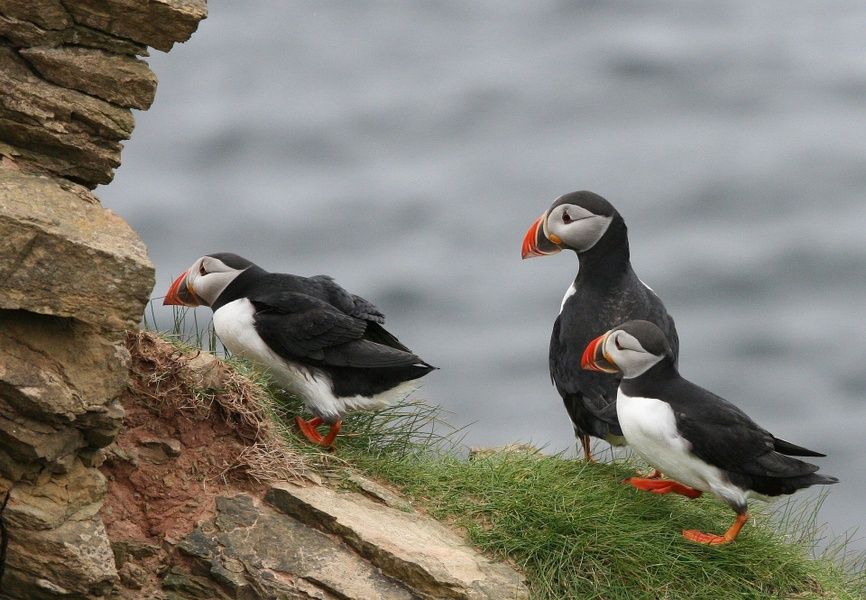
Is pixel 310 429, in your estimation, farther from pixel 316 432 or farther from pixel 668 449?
pixel 668 449

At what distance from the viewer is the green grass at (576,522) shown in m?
5.26

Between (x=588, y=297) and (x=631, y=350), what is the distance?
94cm

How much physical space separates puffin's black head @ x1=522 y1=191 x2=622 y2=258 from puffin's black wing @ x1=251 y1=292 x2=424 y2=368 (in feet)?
4.16

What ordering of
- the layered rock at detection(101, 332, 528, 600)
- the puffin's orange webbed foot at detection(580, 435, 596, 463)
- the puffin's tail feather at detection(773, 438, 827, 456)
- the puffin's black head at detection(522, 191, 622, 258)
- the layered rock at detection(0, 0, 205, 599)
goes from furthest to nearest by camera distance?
the puffin's black head at detection(522, 191, 622, 258) < the puffin's orange webbed foot at detection(580, 435, 596, 463) < the puffin's tail feather at detection(773, 438, 827, 456) < the layered rock at detection(101, 332, 528, 600) < the layered rock at detection(0, 0, 205, 599)

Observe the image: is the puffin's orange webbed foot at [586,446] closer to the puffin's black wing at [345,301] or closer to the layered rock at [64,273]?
the puffin's black wing at [345,301]

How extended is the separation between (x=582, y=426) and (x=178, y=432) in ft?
7.13

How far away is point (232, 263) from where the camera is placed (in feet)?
20.3

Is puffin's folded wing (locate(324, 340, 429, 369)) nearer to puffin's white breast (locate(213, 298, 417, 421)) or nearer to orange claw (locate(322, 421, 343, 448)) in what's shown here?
puffin's white breast (locate(213, 298, 417, 421))

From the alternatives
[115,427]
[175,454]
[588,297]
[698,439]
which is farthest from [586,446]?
[115,427]

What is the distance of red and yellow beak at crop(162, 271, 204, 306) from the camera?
6.22 meters

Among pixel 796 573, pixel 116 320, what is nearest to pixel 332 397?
pixel 116 320

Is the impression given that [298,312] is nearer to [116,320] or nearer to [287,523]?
[287,523]

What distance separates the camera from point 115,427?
14.1 feet

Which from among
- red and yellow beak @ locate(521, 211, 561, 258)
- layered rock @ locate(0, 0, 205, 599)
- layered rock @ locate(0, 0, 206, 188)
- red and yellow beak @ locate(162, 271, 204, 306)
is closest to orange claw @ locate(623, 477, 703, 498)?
red and yellow beak @ locate(521, 211, 561, 258)
